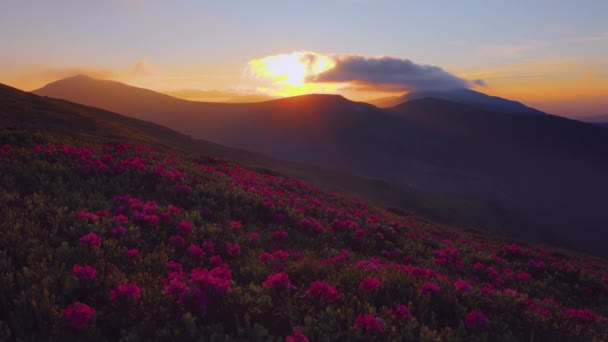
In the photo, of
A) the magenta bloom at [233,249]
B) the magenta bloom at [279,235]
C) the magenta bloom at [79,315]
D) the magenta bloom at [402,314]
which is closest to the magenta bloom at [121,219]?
the magenta bloom at [233,249]

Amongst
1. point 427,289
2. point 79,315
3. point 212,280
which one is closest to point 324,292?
point 212,280

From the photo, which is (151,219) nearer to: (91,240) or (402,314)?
(91,240)

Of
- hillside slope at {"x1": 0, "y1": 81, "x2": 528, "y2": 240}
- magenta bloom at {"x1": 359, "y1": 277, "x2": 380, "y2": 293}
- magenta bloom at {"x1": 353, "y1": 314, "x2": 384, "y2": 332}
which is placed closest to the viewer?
magenta bloom at {"x1": 353, "y1": 314, "x2": 384, "y2": 332}

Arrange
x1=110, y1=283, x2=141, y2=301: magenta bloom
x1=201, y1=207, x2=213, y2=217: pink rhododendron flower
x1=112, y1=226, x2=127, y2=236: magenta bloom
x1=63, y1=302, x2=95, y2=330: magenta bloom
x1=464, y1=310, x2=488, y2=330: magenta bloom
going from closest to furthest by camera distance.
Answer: x1=63, y1=302, x2=95, y2=330: magenta bloom → x1=110, y1=283, x2=141, y2=301: magenta bloom → x1=464, y1=310, x2=488, y2=330: magenta bloom → x1=112, y1=226, x2=127, y2=236: magenta bloom → x1=201, y1=207, x2=213, y2=217: pink rhododendron flower

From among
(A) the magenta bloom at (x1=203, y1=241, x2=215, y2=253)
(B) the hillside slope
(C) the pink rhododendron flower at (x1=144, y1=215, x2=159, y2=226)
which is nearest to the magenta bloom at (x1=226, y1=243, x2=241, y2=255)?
(A) the magenta bloom at (x1=203, y1=241, x2=215, y2=253)

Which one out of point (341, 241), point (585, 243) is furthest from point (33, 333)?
point (585, 243)

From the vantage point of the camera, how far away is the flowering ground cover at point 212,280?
4.26 metres

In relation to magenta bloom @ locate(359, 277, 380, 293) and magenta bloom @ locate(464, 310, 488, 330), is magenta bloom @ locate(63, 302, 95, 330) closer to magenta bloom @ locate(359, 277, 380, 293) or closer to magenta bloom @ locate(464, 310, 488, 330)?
magenta bloom @ locate(359, 277, 380, 293)

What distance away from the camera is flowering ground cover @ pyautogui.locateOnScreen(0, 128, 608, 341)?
4.26 meters

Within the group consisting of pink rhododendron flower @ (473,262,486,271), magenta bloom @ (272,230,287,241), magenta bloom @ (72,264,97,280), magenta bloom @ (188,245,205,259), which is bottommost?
pink rhododendron flower @ (473,262,486,271)

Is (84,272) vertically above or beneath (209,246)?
above

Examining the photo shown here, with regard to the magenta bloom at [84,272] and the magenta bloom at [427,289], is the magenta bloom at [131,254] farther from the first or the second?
the magenta bloom at [427,289]

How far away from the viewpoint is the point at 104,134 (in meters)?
42.2

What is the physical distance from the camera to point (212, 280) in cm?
481
